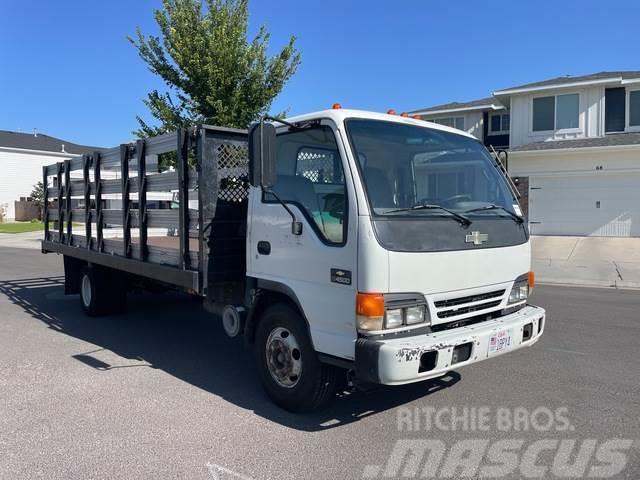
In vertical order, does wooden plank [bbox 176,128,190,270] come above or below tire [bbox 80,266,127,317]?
above

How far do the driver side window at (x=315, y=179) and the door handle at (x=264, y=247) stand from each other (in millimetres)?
341

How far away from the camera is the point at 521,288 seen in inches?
181

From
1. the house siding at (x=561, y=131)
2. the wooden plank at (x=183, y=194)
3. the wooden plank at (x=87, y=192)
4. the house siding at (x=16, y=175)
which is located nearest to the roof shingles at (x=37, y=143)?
the house siding at (x=16, y=175)

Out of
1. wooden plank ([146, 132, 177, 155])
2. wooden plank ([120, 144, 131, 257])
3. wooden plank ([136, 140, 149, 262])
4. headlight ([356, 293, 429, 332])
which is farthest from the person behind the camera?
wooden plank ([120, 144, 131, 257])

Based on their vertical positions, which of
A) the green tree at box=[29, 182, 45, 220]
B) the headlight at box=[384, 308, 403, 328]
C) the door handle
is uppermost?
the green tree at box=[29, 182, 45, 220]

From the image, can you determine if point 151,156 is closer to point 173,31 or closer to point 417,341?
point 417,341

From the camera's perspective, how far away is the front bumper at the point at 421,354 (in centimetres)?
343

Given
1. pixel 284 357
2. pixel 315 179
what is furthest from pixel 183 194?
pixel 284 357

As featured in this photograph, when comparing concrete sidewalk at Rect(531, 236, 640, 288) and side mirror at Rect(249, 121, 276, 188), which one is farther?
concrete sidewalk at Rect(531, 236, 640, 288)

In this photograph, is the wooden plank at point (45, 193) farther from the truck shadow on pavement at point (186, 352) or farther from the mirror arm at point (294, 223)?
the mirror arm at point (294, 223)

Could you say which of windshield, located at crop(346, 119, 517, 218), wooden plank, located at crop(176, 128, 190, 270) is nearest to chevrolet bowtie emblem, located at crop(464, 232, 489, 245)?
windshield, located at crop(346, 119, 517, 218)

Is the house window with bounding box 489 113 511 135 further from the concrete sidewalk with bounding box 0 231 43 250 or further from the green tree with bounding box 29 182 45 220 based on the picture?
the green tree with bounding box 29 182 45 220

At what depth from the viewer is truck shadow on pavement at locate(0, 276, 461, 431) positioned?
4430mm

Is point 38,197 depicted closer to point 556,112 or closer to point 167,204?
point 556,112
